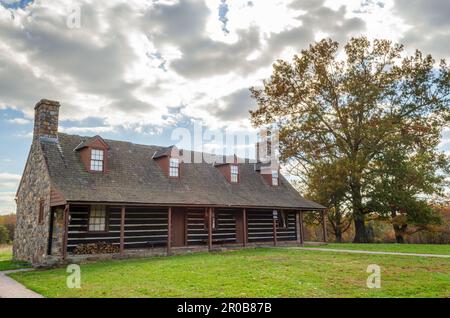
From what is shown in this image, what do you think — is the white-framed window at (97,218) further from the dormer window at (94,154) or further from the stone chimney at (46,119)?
the stone chimney at (46,119)

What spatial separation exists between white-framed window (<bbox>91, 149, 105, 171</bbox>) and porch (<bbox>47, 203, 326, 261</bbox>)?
7.48 feet

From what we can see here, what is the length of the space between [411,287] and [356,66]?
23117 mm

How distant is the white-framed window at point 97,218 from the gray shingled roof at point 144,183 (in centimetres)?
112

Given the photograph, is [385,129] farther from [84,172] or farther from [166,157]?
[84,172]

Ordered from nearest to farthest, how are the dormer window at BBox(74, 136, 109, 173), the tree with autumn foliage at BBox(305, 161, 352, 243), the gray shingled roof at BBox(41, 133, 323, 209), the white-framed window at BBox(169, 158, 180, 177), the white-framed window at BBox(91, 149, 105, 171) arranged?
the gray shingled roof at BBox(41, 133, 323, 209) < the dormer window at BBox(74, 136, 109, 173) < the white-framed window at BBox(91, 149, 105, 171) < the white-framed window at BBox(169, 158, 180, 177) < the tree with autumn foliage at BBox(305, 161, 352, 243)

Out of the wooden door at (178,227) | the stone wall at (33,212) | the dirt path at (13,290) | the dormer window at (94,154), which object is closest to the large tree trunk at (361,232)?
the wooden door at (178,227)

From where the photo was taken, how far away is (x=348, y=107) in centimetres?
2861

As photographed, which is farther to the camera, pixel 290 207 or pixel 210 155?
pixel 210 155

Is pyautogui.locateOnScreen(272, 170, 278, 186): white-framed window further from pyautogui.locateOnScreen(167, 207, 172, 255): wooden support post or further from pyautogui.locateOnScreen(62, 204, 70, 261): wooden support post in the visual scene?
pyautogui.locateOnScreen(62, 204, 70, 261): wooden support post

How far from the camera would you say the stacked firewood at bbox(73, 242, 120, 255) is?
17.8m

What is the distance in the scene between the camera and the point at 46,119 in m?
20.4

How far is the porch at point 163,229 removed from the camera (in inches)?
711

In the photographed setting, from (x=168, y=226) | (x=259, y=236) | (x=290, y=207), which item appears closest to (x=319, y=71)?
(x=290, y=207)

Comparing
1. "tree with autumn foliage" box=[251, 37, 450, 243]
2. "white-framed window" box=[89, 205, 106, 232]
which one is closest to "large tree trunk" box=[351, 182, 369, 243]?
"tree with autumn foliage" box=[251, 37, 450, 243]
